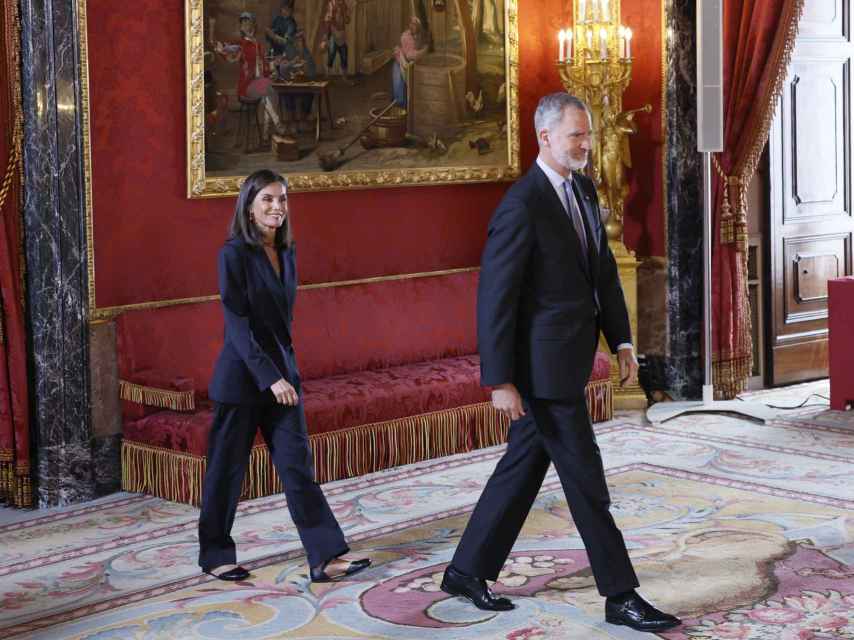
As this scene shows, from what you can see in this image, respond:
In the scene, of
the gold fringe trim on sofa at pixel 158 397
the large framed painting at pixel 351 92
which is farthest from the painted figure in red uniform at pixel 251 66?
the gold fringe trim on sofa at pixel 158 397

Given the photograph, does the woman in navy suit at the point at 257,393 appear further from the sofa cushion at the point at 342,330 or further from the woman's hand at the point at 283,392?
the sofa cushion at the point at 342,330

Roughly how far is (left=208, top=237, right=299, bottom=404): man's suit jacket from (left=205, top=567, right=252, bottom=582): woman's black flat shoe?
2.02 feet

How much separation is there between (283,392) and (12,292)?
6.34 feet

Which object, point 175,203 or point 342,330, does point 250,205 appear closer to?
point 175,203

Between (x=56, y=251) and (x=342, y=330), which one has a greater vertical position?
(x=56, y=251)

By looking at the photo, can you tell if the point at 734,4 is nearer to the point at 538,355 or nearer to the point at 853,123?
the point at 853,123

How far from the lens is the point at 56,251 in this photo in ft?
20.3

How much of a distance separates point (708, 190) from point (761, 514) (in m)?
2.84

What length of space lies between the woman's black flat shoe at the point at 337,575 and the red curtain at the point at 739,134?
392cm

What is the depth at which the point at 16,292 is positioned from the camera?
6.16 metres

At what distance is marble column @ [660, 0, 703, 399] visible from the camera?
8.26 meters

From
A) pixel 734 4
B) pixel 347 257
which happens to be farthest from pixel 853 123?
pixel 347 257

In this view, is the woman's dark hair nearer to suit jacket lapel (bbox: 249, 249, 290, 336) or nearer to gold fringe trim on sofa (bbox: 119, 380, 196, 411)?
suit jacket lapel (bbox: 249, 249, 290, 336)

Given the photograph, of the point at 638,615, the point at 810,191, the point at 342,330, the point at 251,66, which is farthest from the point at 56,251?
the point at 810,191
